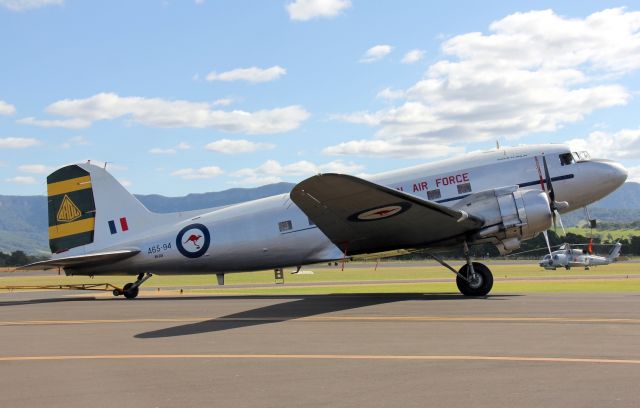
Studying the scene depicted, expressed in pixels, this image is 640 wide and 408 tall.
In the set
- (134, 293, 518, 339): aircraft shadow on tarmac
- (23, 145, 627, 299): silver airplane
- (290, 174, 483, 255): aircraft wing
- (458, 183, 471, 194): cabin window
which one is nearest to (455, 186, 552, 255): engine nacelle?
(23, 145, 627, 299): silver airplane

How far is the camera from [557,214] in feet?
64.3

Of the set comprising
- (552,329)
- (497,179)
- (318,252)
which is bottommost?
(552,329)

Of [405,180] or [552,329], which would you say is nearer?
[552,329]

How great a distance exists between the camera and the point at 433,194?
2014cm

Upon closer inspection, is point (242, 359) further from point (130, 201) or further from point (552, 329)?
point (130, 201)

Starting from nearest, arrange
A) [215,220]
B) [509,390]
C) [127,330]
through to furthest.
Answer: [509,390] < [127,330] < [215,220]

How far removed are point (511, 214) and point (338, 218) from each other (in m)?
5.42

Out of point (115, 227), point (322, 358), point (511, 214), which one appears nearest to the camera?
point (322, 358)

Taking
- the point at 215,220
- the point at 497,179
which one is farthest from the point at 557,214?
the point at 215,220

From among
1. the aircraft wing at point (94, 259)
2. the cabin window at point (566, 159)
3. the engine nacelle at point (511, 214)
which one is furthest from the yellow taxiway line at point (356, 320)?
the cabin window at point (566, 159)

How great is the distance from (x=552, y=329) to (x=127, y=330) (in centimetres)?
834

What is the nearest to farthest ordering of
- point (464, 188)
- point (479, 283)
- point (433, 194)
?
point (479, 283) → point (464, 188) → point (433, 194)

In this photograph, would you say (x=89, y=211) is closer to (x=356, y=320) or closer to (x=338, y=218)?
(x=338, y=218)

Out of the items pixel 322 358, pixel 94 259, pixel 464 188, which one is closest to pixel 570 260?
pixel 464 188
